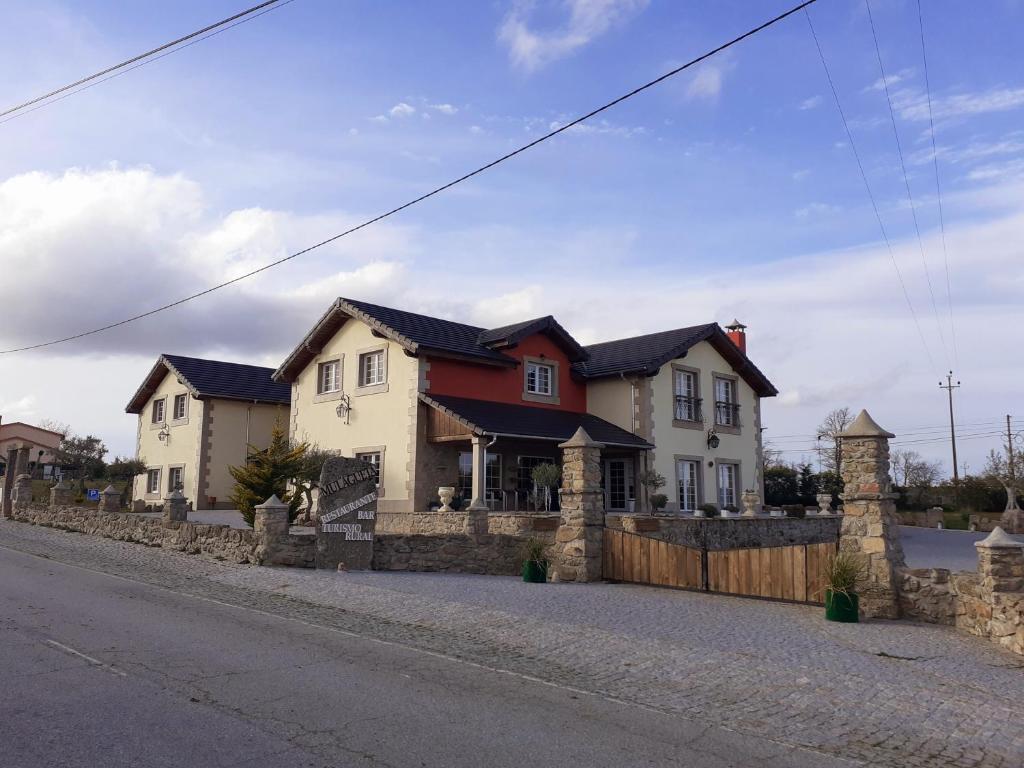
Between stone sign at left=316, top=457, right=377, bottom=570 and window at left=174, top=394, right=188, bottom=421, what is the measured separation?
1911 cm

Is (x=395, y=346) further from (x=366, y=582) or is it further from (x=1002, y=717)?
(x=1002, y=717)

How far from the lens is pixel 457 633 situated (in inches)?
381

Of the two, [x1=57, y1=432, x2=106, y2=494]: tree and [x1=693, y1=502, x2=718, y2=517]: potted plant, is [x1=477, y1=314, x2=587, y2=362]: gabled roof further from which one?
[x1=57, y1=432, x2=106, y2=494]: tree

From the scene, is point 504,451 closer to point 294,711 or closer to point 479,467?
point 479,467

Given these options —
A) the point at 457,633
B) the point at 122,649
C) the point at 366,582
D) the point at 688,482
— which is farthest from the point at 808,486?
the point at 122,649

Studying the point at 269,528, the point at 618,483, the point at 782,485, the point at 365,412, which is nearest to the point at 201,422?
the point at 365,412

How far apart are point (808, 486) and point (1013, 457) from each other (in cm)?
1335

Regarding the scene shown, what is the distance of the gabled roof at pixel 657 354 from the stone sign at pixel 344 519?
484 inches

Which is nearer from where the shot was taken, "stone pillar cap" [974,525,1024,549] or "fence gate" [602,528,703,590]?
"stone pillar cap" [974,525,1024,549]

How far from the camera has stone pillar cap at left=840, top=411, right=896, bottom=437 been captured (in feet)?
36.6

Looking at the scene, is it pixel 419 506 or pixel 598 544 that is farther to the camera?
pixel 419 506

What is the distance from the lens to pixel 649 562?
14016 mm

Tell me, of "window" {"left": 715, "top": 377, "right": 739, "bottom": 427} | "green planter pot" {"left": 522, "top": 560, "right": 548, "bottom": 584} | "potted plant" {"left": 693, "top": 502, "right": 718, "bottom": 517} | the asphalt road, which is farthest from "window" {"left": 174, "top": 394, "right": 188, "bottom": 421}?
the asphalt road

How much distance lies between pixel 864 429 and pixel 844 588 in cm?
221
